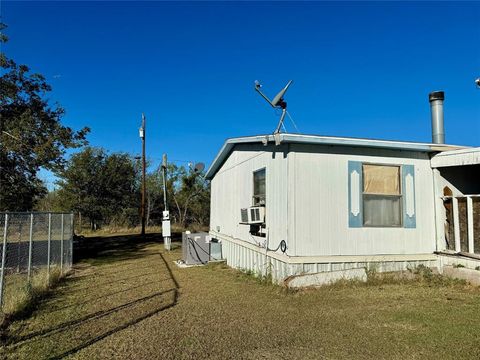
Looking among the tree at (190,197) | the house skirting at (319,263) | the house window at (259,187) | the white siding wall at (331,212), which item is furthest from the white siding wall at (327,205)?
the tree at (190,197)

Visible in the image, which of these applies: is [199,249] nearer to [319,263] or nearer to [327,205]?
[319,263]

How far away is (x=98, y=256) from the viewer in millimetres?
13320

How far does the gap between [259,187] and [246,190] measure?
881 millimetres

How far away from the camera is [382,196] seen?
25.3 ft

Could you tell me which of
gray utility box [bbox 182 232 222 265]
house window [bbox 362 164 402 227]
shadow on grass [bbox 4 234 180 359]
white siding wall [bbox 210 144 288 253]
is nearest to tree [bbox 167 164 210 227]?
white siding wall [bbox 210 144 288 253]

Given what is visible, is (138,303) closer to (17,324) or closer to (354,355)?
(17,324)

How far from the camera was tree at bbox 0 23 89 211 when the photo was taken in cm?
1206

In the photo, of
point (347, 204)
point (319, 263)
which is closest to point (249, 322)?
point (319, 263)

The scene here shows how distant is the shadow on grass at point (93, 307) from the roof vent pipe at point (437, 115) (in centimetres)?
665

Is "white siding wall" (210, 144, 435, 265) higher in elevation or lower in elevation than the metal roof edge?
lower

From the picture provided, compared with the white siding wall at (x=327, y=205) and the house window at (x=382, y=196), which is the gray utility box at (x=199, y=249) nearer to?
the white siding wall at (x=327, y=205)

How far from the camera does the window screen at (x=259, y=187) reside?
8759 mm

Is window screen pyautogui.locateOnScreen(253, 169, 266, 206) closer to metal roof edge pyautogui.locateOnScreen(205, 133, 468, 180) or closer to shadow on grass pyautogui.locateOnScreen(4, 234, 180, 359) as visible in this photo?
metal roof edge pyautogui.locateOnScreen(205, 133, 468, 180)

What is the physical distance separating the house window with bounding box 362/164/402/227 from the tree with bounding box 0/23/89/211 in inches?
375
